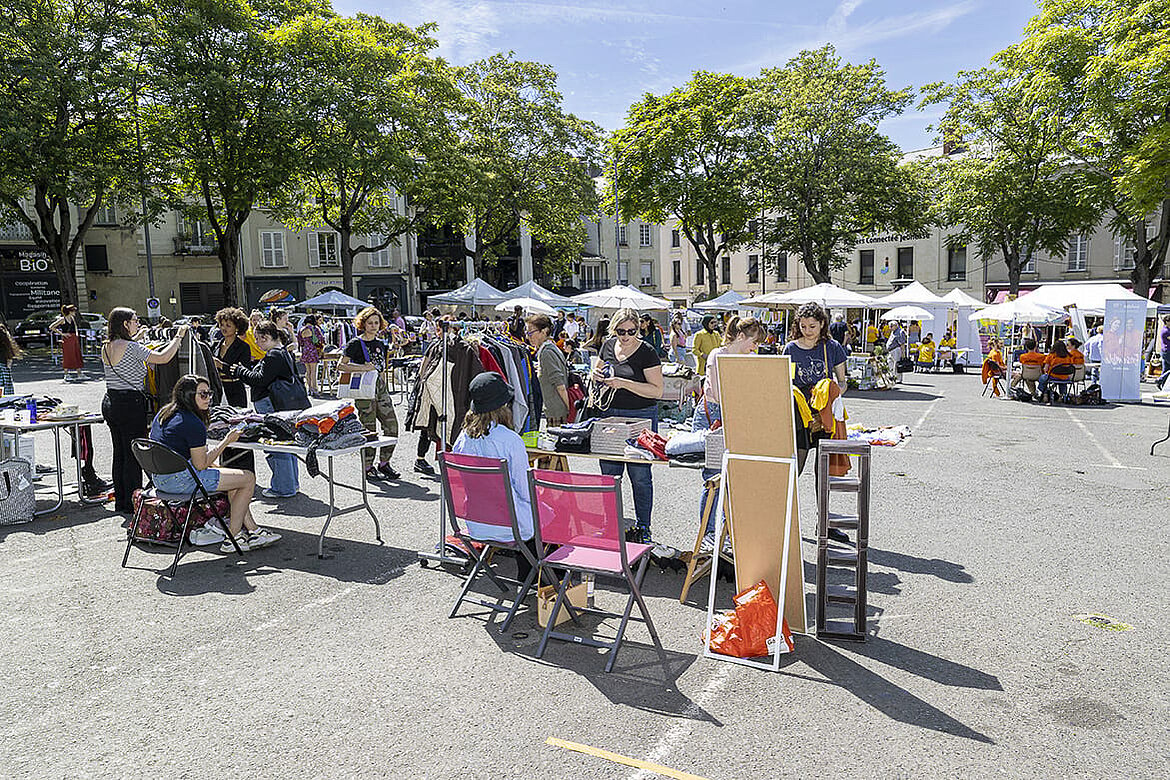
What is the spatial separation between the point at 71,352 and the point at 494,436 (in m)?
18.8

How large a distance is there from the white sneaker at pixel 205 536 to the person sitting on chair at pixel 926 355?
21.5m

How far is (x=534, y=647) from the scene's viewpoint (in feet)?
14.5

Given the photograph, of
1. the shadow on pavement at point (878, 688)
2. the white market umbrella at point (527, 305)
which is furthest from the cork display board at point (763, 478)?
the white market umbrella at point (527, 305)

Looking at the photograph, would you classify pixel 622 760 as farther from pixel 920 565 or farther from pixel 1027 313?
pixel 1027 313

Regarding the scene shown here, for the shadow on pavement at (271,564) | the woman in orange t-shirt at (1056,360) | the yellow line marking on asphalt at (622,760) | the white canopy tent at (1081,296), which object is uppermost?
the white canopy tent at (1081,296)

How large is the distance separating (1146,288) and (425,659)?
103ft

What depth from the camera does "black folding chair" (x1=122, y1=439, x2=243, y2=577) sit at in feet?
18.2

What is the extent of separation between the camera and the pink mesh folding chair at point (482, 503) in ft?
14.5

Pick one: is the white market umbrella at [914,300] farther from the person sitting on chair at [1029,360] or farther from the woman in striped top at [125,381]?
the woman in striped top at [125,381]

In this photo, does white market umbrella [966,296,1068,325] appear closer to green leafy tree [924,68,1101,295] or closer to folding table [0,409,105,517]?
green leafy tree [924,68,1101,295]

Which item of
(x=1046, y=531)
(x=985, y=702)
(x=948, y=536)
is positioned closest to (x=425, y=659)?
(x=985, y=702)

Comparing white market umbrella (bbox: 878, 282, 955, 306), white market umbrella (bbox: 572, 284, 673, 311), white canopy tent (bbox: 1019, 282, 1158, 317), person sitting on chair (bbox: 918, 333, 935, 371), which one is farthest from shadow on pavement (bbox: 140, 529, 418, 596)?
person sitting on chair (bbox: 918, 333, 935, 371)

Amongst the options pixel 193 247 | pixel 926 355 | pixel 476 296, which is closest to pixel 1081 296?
pixel 926 355

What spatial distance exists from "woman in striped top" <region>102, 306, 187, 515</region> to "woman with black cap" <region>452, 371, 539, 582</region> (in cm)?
390
